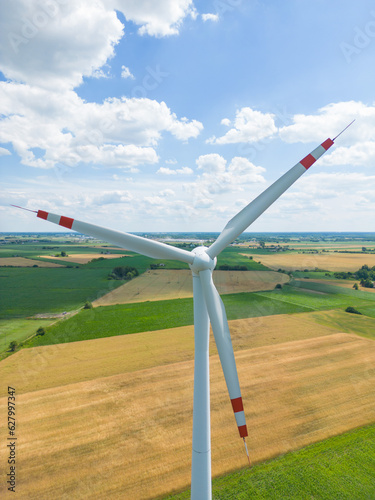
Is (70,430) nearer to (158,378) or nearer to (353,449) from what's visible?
(158,378)

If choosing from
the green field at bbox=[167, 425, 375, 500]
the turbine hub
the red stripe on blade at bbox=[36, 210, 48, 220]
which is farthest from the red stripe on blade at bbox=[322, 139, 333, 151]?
the green field at bbox=[167, 425, 375, 500]

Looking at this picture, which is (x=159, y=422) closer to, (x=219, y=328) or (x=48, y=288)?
(x=219, y=328)

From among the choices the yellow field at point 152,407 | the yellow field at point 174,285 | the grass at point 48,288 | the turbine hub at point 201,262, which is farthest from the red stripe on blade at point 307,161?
the yellow field at point 174,285

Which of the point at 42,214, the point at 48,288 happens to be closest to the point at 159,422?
the point at 42,214

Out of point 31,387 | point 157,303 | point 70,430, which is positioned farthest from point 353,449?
point 157,303

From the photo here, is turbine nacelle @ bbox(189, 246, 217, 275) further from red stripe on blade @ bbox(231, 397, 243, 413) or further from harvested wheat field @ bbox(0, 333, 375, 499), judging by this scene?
harvested wheat field @ bbox(0, 333, 375, 499)

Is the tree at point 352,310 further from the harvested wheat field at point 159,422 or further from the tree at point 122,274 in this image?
the tree at point 122,274
